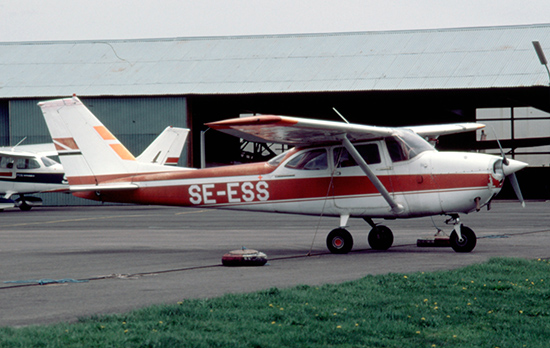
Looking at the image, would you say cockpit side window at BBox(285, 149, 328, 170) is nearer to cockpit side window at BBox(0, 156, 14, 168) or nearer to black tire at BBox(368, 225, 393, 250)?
black tire at BBox(368, 225, 393, 250)

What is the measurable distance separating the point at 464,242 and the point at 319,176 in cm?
296

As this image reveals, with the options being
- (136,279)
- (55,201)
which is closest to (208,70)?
(55,201)

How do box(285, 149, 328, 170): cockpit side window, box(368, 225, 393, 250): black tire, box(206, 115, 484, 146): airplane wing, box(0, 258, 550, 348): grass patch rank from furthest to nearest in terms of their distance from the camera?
box(368, 225, 393, 250): black tire, box(285, 149, 328, 170): cockpit side window, box(206, 115, 484, 146): airplane wing, box(0, 258, 550, 348): grass patch

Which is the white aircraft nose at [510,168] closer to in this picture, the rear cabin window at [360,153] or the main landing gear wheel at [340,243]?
the rear cabin window at [360,153]

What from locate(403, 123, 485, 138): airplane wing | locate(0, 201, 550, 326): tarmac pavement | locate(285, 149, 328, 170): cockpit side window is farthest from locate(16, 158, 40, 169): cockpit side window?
locate(285, 149, 328, 170): cockpit side window

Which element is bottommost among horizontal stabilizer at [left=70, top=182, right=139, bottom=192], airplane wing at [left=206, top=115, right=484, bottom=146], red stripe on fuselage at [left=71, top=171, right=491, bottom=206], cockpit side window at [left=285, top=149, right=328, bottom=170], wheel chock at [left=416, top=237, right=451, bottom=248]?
wheel chock at [left=416, top=237, right=451, bottom=248]

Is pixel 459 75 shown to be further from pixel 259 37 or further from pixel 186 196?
pixel 186 196

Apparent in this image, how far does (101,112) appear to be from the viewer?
4356 centimetres

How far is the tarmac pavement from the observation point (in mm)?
8672

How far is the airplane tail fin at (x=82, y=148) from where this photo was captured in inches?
623

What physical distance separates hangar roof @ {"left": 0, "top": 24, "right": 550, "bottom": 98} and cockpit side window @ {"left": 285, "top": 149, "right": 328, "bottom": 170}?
25721mm

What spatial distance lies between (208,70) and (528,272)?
1386 inches

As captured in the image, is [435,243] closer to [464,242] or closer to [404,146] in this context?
[464,242]

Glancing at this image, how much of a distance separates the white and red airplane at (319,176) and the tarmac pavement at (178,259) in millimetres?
853
